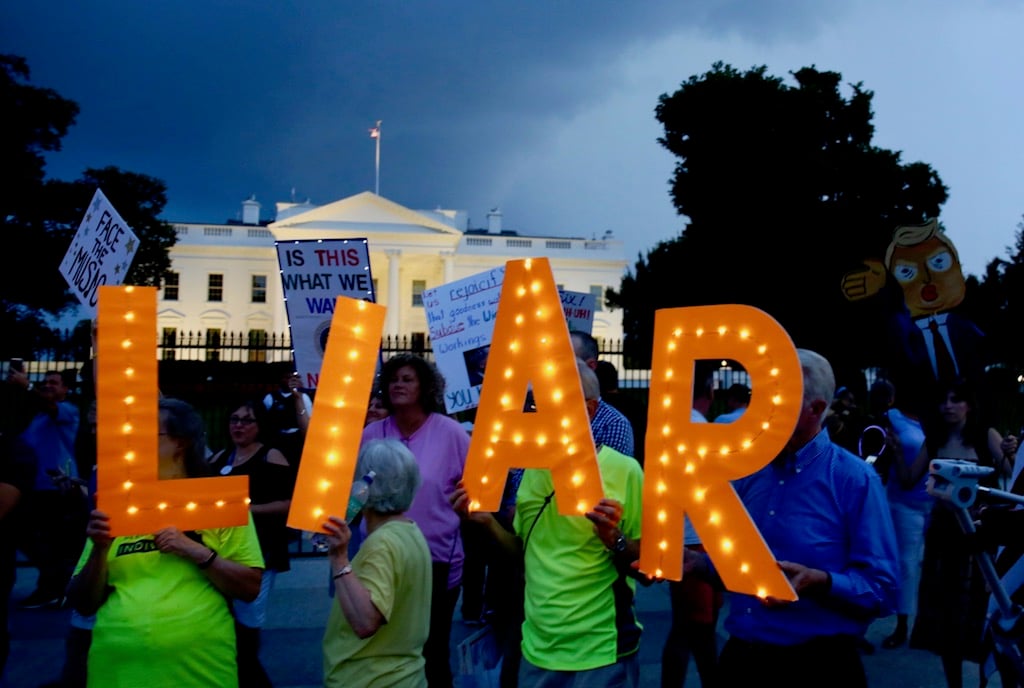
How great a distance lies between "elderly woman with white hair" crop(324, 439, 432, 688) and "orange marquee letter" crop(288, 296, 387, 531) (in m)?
0.10

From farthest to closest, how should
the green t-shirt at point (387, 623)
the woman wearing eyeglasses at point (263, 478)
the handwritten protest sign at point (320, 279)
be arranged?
1. the handwritten protest sign at point (320, 279)
2. the woman wearing eyeglasses at point (263, 478)
3. the green t-shirt at point (387, 623)

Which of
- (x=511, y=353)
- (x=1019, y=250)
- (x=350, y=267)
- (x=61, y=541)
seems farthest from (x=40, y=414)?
(x=1019, y=250)

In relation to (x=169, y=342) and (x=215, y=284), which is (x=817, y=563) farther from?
(x=215, y=284)

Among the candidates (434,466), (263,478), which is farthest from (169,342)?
(434,466)

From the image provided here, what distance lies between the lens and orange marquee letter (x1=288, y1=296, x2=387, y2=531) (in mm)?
3186

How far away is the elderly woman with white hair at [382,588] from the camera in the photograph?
317cm

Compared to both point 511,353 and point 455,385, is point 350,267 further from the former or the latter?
point 511,353

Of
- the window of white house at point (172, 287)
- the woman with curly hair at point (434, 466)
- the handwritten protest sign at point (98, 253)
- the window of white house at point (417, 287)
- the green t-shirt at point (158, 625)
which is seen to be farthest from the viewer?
the window of white house at point (417, 287)

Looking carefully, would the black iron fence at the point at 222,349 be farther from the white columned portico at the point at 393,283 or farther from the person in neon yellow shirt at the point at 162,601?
the white columned portico at the point at 393,283

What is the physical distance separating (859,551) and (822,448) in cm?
34

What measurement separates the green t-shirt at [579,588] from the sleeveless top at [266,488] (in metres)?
1.94

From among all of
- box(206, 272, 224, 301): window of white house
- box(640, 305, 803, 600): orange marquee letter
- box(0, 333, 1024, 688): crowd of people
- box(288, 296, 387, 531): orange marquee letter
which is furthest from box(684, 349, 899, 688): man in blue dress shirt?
box(206, 272, 224, 301): window of white house

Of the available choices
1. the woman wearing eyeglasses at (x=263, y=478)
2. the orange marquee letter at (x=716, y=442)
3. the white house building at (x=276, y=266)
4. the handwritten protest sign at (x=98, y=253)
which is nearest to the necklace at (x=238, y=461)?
the woman wearing eyeglasses at (x=263, y=478)

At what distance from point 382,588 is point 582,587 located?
0.75 meters
